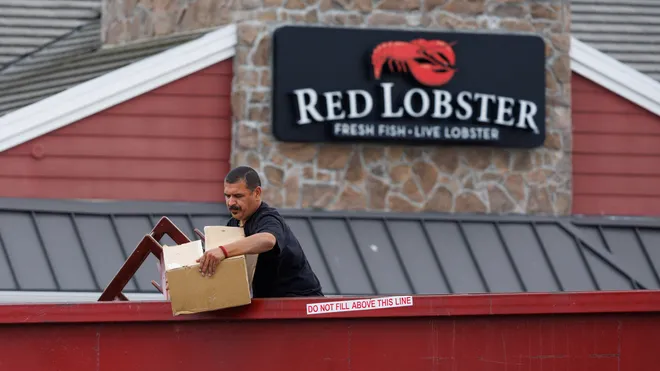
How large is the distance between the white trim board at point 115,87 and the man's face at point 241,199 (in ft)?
25.5

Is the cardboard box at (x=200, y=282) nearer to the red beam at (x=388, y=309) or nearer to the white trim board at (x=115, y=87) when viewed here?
the red beam at (x=388, y=309)

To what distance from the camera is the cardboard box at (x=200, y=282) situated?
27.1ft

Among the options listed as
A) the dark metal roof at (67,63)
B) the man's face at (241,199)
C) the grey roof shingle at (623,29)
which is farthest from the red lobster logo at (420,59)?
the man's face at (241,199)

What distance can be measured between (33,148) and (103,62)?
1798 millimetres

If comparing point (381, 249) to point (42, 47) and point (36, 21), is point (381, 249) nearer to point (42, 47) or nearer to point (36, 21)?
point (42, 47)

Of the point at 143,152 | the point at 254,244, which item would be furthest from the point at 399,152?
the point at 254,244

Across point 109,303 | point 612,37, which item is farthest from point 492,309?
point 612,37

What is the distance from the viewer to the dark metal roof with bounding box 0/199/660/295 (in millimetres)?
15805

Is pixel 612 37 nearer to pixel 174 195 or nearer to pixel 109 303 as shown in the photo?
pixel 174 195

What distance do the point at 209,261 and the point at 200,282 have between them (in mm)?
134

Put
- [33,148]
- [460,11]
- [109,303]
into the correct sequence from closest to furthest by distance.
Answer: [109,303] → [33,148] → [460,11]

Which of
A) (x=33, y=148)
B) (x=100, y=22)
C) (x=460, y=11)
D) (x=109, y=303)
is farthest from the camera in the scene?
(x=100, y=22)

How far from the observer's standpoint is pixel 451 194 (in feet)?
57.3

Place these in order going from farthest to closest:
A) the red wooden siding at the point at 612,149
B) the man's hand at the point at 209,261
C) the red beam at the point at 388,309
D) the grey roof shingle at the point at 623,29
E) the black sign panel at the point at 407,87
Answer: the grey roof shingle at the point at 623,29, the red wooden siding at the point at 612,149, the black sign panel at the point at 407,87, the man's hand at the point at 209,261, the red beam at the point at 388,309
